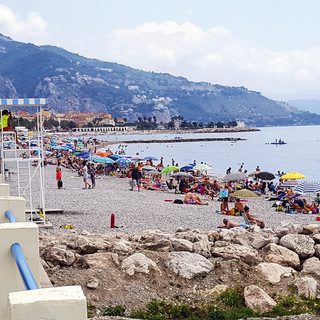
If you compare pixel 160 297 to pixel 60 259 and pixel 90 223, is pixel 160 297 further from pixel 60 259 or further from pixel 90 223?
pixel 90 223

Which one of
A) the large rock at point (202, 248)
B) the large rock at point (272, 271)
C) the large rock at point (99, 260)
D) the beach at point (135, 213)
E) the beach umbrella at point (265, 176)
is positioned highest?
the large rock at point (99, 260)

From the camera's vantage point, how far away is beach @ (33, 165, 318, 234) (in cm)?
1291

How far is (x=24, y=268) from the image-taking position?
80.3 inches

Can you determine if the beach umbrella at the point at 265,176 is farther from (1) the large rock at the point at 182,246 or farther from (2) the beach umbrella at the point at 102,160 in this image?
(1) the large rock at the point at 182,246

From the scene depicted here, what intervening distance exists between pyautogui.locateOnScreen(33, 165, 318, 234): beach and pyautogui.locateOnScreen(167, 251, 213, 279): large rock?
4.06 m

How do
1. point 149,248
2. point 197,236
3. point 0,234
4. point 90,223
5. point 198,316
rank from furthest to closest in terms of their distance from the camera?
point 90,223 → point 197,236 → point 149,248 → point 198,316 → point 0,234

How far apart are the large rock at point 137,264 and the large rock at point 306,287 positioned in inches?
77.6

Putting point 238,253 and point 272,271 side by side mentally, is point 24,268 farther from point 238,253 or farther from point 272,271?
point 238,253

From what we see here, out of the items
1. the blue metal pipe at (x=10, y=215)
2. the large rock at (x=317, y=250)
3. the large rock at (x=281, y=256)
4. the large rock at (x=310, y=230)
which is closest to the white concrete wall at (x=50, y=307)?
the blue metal pipe at (x=10, y=215)

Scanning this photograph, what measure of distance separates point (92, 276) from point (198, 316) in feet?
4.83

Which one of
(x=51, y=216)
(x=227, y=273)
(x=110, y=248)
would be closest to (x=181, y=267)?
(x=227, y=273)

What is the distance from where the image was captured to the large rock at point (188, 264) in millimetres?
7309

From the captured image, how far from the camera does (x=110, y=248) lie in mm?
7922

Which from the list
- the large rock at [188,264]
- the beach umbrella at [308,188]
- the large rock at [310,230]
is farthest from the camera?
the beach umbrella at [308,188]
